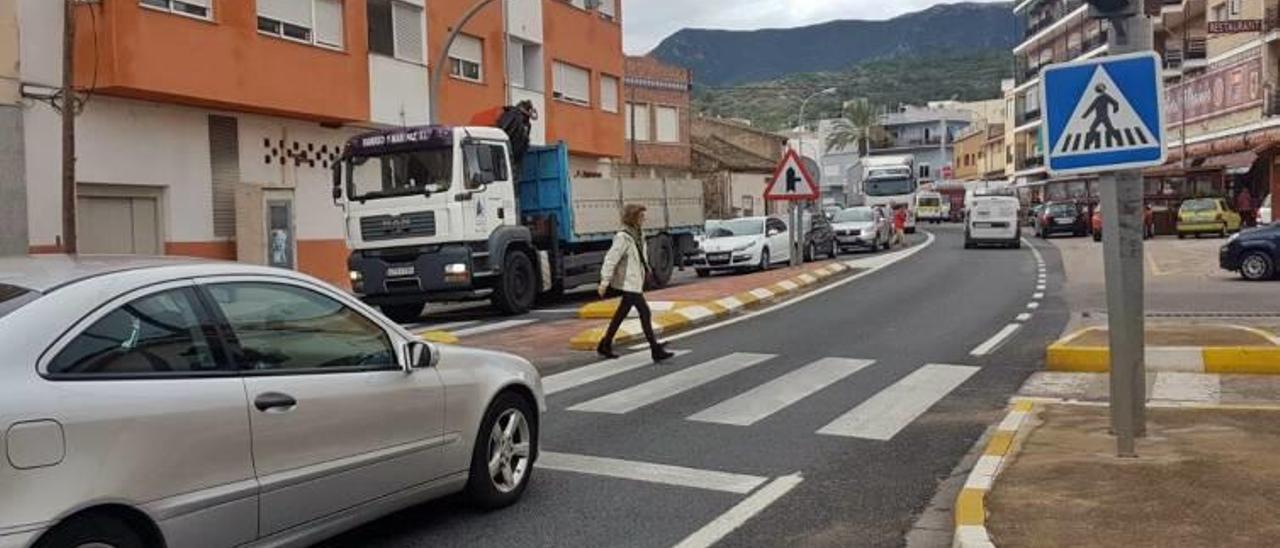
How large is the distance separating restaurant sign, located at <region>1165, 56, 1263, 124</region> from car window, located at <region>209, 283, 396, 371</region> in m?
43.0

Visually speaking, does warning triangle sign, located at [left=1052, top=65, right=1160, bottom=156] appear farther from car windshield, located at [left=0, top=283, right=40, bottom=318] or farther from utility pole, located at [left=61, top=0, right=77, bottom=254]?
utility pole, located at [left=61, top=0, right=77, bottom=254]

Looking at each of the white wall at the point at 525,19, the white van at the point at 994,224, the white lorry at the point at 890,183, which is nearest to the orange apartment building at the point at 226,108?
the white wall at the point at 525,19

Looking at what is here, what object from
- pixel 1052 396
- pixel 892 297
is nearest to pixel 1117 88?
pixel 1052 396

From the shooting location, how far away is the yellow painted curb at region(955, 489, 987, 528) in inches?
214

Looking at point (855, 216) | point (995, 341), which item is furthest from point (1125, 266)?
point (855, 216)

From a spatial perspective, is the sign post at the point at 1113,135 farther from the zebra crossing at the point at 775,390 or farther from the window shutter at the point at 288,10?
the window shutter at the point at 288,10

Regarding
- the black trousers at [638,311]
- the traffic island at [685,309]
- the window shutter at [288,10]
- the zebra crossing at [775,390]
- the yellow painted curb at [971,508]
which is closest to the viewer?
the yellow painted curb at [971,508]

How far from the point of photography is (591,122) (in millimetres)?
35750

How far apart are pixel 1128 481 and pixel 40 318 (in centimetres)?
525

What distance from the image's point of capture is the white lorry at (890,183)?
52.2 metres

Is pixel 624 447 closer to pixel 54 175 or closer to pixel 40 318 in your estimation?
pixel 40 318

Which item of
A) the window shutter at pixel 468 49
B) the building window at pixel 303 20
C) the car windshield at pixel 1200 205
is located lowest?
the car windshield at pixel 1200 205

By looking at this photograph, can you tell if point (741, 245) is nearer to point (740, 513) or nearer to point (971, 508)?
point (740, 513)

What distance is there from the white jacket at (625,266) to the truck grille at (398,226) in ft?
18.0
